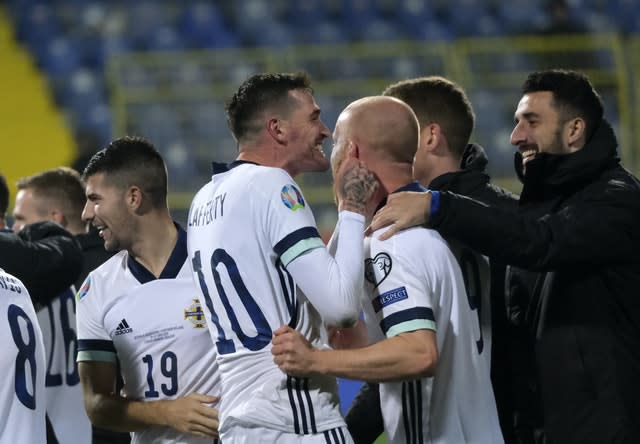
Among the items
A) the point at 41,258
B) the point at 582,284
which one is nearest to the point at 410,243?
the point at 582,284

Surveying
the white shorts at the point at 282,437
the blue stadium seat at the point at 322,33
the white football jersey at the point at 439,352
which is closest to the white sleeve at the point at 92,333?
the white shorts at the point at 282,437

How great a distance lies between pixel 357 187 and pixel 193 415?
919mm

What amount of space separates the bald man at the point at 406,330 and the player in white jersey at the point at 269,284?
10cm

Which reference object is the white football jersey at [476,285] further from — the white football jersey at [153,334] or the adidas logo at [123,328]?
the adidas logo at [123,328]

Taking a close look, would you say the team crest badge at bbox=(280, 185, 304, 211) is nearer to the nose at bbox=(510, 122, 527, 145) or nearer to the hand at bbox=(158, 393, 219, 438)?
the hand at bbox=(158, 393, 219, 438)

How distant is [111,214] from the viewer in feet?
11.4

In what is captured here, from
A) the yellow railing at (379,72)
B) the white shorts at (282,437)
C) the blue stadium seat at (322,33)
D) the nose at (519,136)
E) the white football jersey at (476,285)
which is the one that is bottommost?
the white shorts at (282,437)

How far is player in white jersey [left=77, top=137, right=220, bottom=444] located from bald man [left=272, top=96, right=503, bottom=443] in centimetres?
63

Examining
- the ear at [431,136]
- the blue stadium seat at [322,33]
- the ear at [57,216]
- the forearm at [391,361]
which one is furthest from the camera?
the blue stadium seat at [322,33]

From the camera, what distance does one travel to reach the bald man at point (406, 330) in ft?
8.79

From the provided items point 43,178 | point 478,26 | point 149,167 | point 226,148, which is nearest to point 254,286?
point 149,167

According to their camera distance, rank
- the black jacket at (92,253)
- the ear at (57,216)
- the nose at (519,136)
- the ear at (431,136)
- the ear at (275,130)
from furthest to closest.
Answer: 1. the ear at (57,216)
2. the black jacket at (92,253)
3. the ear at (431,136)
4. the nose at (519,136)
5. the ear at (275,130)

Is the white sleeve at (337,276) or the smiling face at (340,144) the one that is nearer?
the white sleeve at (337,276)

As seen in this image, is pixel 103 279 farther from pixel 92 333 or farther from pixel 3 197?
pixel 3 197
